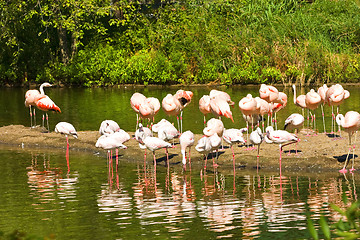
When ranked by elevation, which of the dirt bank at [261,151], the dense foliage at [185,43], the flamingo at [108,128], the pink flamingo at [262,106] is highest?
the dense foliage at [185,43]

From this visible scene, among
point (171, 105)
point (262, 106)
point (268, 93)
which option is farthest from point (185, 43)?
point (262, 106)

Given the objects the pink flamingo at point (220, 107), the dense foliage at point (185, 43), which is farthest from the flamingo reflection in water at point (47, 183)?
the dense foliage at point (185, 43)

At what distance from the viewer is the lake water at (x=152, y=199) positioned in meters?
8.01

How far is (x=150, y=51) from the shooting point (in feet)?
101

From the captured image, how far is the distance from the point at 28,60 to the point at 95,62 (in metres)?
3.52

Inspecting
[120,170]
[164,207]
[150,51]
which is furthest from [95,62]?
[164,207]

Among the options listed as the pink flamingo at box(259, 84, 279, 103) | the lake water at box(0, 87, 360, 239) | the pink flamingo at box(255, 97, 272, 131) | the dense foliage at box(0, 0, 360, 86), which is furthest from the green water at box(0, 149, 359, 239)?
the dense foliage at box(0, 0, 360, 86)

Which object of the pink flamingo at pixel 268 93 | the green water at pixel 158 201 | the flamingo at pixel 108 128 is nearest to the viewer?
the green water at pixel 158 201

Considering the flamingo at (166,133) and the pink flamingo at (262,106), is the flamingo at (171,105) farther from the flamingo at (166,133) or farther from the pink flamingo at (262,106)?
the pink flamingo at (262,106)

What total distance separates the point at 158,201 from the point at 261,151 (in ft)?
11.5

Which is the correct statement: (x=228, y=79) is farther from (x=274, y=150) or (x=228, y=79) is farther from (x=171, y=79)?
(x=274, y=150)

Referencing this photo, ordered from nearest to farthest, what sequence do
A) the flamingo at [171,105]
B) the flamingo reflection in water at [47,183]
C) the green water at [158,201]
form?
the green water at [158,201]
the flamingo reflection in water at [47,183]
the flamingo at [171,105]

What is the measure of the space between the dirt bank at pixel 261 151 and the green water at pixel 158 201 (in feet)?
1.17

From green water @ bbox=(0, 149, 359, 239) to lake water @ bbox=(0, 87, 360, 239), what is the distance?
11 millimetres
